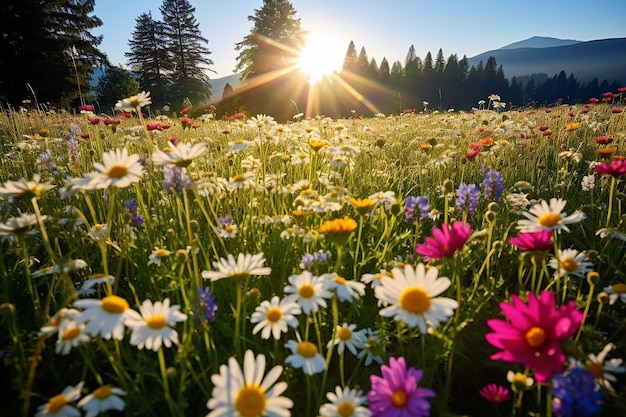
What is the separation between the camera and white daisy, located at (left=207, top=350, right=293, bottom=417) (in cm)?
87

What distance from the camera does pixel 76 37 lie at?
2336cm

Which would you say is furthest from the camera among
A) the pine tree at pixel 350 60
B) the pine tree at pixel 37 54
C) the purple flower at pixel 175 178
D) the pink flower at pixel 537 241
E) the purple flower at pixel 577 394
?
the pine tree at pixel 350 60

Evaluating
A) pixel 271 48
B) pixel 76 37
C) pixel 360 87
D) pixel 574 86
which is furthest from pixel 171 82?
pixel 574 86

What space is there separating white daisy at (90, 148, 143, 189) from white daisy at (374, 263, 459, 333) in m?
0.96

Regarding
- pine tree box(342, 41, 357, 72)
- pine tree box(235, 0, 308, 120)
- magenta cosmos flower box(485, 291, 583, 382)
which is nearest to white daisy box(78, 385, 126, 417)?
magenta cosmos flower box(485, 291, 583, 382)

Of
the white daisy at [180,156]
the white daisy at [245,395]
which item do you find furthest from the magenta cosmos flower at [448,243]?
the white daisy at [180,156]

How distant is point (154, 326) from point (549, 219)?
1384 mm

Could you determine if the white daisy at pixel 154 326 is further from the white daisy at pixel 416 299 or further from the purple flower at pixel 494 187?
the purple flower at pixel 494 187

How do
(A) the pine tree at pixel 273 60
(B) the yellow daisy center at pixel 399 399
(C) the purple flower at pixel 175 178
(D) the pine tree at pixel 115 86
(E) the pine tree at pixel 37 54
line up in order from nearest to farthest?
(B) the yellow daisy center at pixel 399 399
(C) the purple flower at pixel 175 178
(E) the pine tree at pixel 37 54
(A) the pine tree at pixel 273 60
(D) the pine tree at pixel 115 86

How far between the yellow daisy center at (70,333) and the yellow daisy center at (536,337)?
51.2 inches

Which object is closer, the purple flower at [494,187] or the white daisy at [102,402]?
the white daisy at [102,402]

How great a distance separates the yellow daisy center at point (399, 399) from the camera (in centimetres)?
94

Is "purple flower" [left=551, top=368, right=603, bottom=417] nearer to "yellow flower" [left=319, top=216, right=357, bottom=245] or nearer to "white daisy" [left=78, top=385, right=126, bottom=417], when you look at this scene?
"yellow flower" [left=319, top=216, right=357, bottom=245]

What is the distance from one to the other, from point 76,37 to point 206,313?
28753 millimetres
